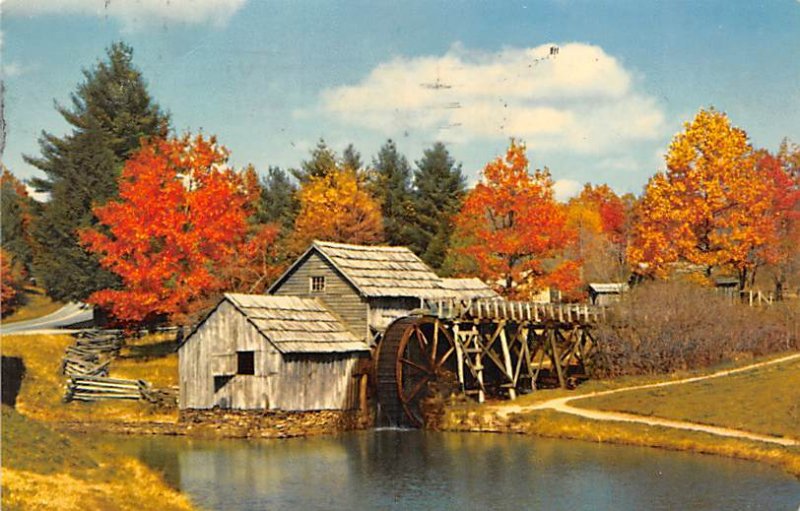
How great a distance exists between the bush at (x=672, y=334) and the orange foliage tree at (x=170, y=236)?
17.7 meters

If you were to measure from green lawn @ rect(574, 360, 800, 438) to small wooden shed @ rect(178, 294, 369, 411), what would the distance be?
9.33m

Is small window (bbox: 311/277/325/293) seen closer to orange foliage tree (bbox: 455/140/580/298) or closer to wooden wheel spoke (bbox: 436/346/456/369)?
wooden wheel spoke (bbox: 436/346/456/369)

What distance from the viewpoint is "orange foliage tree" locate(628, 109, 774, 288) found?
55406 millimetres

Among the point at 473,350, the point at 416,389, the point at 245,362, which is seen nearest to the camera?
the point at 245,362

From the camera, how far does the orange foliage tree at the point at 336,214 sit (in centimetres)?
6400

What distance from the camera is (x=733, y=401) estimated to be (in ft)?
129

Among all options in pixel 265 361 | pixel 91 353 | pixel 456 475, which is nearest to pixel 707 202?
pixel 265 361

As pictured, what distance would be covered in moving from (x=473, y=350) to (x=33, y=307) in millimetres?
36004

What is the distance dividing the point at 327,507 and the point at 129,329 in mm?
31015

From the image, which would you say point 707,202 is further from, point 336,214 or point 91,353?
point 91,353

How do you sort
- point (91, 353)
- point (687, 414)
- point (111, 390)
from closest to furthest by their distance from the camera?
point (687, 414) < point (111, 390) < point (91, 353)

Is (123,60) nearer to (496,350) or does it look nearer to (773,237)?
(496,350)

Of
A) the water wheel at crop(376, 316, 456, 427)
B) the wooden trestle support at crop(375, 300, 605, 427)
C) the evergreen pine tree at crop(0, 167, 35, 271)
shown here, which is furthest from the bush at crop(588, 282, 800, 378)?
the evergreen pine tree at crop(0, 167, 35, 271)

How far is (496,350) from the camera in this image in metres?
52.0
